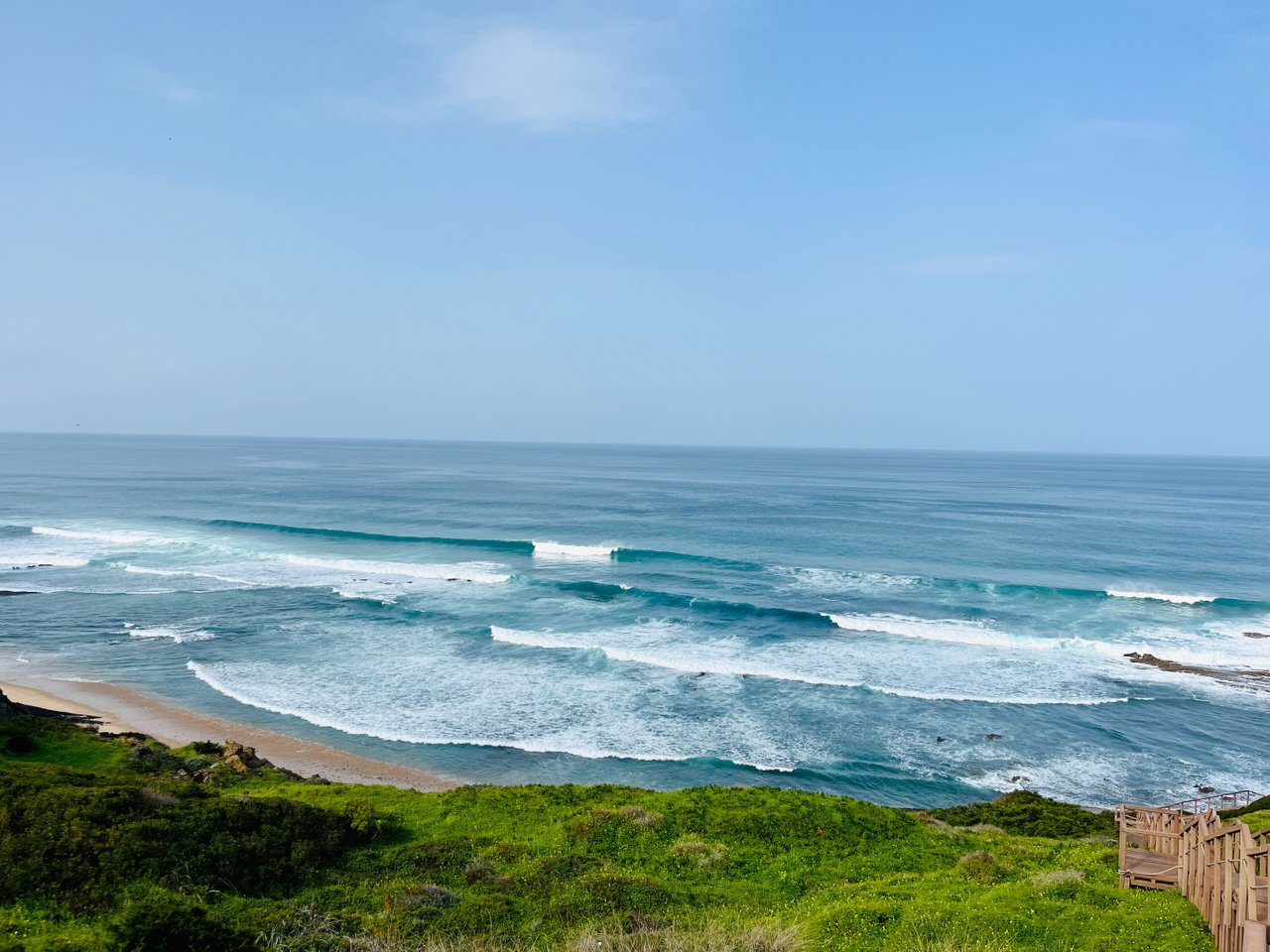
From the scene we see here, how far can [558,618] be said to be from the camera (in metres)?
47.4

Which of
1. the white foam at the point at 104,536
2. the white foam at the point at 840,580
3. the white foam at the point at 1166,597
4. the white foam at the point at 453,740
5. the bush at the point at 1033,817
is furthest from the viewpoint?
the white foam at the point at 104,536

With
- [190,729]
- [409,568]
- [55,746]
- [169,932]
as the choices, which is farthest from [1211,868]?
[409,568]

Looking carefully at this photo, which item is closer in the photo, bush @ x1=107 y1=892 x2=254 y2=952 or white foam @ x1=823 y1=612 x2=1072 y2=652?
bush @ x1=107 y1=892 x2=254 y2=952

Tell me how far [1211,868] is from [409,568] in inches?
2161

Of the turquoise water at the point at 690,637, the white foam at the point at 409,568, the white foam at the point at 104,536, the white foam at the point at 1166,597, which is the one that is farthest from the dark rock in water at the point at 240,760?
the white foam at the point at 1166,597

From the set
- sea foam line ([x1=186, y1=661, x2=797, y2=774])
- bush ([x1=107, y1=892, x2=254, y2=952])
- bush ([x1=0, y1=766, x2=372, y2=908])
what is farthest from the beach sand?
bush ([x1=107, y1=892, x2=254, y2=952])

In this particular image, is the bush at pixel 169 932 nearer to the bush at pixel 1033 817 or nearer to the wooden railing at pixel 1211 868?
the wooden railing at pixel 1211 868

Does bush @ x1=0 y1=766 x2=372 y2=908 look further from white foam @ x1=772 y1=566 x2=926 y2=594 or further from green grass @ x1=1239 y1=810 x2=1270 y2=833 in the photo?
white foam @ x1=772 y1=566 x2=926 y2=594

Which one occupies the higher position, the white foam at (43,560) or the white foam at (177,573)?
the white foam at (43,560)

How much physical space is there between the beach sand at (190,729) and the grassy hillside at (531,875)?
595 cm

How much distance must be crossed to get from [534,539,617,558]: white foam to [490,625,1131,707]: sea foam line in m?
20.5

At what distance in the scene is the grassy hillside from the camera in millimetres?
11445

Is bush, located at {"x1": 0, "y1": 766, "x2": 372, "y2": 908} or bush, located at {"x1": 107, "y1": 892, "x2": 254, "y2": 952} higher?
bush, located at {"x1": 107, "y1": 892, "x2": 254, "y2": 952}

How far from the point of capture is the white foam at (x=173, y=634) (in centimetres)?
4181
